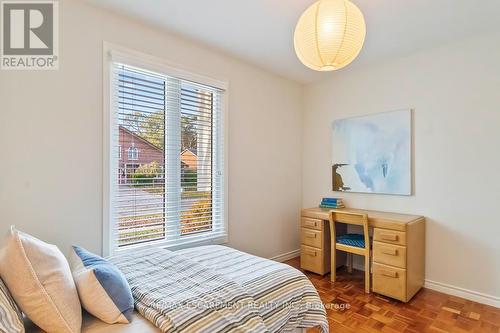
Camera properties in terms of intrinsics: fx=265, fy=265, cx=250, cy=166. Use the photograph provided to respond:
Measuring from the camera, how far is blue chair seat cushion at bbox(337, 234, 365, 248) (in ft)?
9.25

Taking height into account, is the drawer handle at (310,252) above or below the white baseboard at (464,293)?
above

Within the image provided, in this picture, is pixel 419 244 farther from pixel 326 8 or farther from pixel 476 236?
pixel 326 8

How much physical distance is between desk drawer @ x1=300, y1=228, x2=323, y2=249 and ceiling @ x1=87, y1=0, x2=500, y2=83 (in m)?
2.05

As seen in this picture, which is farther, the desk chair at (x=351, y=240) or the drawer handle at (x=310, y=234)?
the drawer handle at (x=310, y=234)

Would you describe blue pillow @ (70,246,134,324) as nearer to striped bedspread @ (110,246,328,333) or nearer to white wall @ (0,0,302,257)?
striped bedspread @ (110,246,328,333)

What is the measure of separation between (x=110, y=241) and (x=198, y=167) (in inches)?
41.1

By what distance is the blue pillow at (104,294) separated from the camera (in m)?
1.22

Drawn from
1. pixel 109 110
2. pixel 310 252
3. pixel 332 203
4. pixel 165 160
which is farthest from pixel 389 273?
pixel 109 110

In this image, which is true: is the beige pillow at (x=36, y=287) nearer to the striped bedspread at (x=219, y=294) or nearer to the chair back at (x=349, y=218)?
the striped bedspread at (x=219, y=294)

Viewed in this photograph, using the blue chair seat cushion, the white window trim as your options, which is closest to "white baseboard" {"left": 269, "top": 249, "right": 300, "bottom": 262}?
the blue chair seat cushion

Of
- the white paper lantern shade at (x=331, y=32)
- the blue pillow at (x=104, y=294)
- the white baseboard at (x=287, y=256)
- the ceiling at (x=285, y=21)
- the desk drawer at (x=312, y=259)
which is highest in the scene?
the ceiling at (x=285, y=21)

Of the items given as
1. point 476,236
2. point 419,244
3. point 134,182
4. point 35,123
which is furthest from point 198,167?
point 476,236

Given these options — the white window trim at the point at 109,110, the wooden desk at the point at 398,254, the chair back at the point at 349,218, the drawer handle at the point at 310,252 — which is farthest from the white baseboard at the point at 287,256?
the white window trim at the point at 109,110

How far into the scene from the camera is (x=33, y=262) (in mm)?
1119
